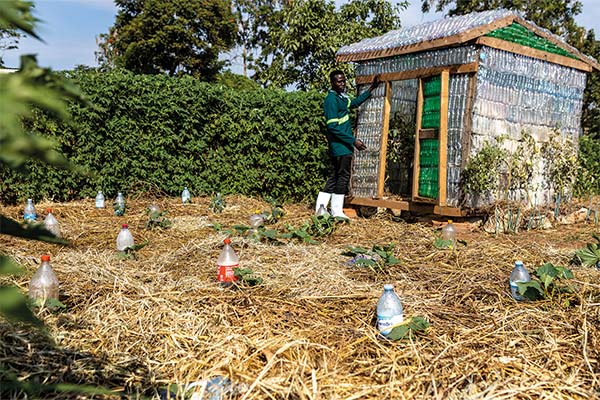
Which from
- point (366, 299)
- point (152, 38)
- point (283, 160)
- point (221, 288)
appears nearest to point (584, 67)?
point (283, 160)

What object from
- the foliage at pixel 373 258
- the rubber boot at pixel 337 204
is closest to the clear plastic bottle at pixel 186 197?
the rubber boot at pixel 337 204

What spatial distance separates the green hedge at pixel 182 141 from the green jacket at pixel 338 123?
188cm

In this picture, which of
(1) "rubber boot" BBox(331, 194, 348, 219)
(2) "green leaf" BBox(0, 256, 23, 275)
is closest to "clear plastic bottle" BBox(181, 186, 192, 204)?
(1) "rubber boot" BBox(331, 194, 348, 219)

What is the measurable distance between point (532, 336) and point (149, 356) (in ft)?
6.68

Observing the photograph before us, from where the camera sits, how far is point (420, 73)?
7496 millimetres

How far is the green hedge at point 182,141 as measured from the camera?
8.38 metres

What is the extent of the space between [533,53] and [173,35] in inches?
1010

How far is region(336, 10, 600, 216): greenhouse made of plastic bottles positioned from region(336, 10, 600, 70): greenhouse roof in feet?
0.05

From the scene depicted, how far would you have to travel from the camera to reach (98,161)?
337 inches

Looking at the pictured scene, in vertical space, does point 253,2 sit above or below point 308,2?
above

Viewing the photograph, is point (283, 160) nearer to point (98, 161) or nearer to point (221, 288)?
point (98, 161)

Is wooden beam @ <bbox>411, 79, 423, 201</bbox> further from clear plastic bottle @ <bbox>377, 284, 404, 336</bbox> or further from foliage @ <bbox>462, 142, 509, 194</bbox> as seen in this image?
clear plastic bottle @ <bbox>377, 284, 404, 336</bbox>

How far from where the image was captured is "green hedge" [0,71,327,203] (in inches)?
330

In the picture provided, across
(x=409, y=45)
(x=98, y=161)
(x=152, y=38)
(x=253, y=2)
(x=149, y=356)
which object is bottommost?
(x=149, y=356)
